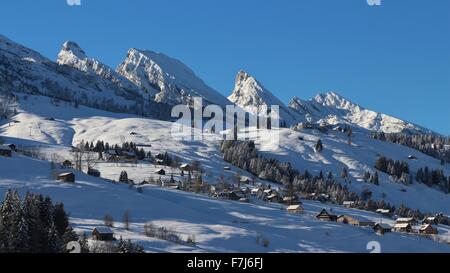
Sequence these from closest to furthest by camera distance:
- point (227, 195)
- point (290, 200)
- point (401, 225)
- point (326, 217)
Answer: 1. point (326, 217)
2. point (401, 225)
3. point (227, 195)
4. point (290, 200)

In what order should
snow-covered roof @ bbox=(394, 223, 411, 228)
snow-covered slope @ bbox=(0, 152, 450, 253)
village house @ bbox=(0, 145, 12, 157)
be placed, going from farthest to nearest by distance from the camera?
village house @ bbox=(0, 145, 12, 157) → snow-covered roof @ bbox=(394, 223, 411, 228) → snow-covered slope @ bbox=(0, 152, 450, 253)

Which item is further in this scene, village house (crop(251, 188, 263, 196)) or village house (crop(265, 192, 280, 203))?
village house (crop(251, 188, 263, 196))

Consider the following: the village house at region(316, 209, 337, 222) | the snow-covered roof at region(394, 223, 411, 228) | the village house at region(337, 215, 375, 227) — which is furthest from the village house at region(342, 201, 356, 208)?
the village house at region(316, 209, 337, 222)

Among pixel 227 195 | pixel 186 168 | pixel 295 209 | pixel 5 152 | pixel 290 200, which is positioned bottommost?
pixel 295 209

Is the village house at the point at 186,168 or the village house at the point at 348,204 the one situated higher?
the village house at the point at 186,168

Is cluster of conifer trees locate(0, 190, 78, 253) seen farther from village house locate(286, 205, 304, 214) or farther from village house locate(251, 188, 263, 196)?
village house locate(251, 188, 263, 196)

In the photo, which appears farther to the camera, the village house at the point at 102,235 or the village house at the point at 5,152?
the village house at the point at 5,152

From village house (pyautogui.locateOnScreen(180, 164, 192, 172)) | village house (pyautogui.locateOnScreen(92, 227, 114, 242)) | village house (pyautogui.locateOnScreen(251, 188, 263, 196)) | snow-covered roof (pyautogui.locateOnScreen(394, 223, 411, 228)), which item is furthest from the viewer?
village house (pyautogui.locateOnScreen(180, 164, 192, 172))

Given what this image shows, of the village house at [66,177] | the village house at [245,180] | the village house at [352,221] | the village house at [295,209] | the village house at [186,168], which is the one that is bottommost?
the village house at [352,221]

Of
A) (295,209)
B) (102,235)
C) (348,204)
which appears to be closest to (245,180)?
(348,204)

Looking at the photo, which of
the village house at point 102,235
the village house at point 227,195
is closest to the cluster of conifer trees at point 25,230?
the village house at point 102,235

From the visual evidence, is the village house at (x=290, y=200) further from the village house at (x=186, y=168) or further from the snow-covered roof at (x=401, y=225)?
the village house at (x=186, y=168)

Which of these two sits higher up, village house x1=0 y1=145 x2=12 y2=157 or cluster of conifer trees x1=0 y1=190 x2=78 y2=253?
village house x1=0 y1=145 x2=12 y2=157

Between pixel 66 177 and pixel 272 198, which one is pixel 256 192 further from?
pixel 66 177
